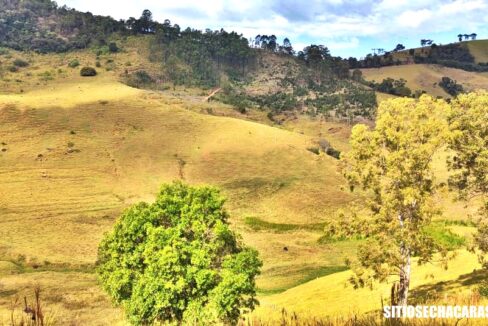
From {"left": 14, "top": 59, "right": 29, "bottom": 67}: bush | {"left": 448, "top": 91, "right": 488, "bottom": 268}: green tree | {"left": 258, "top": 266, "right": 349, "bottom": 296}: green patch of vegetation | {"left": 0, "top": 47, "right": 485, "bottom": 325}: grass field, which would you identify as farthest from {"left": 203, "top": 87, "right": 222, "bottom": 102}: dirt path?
{"left": 448, "top": 91, "right": 488, "bottom": 268}: green tree

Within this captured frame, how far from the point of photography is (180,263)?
2723 centimetres

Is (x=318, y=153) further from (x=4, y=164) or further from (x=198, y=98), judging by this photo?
(x=4, y=164)

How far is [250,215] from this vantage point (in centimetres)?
8025

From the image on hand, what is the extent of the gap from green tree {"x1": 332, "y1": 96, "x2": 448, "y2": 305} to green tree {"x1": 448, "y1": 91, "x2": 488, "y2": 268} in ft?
3.71

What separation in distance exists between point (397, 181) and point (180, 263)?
43.1 feet

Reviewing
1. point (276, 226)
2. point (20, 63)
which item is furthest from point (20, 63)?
point (276, 226)

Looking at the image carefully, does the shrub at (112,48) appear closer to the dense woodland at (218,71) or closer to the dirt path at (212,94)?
the dense woodland at (218,71)

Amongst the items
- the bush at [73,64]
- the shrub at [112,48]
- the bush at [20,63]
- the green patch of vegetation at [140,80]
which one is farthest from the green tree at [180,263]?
the shrub at [112,48]

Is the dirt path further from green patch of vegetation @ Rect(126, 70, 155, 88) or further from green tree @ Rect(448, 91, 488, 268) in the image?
green tree @ Rect(448, 91, 488, 268)

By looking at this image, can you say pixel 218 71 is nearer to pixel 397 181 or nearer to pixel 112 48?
pixel 112 48

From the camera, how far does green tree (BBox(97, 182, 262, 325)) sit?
26531mm

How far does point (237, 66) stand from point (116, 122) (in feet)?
311

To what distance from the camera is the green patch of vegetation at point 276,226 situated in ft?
245

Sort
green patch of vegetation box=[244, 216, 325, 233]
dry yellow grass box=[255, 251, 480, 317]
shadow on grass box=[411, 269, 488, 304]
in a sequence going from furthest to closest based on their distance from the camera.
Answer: green patch of vegetation box=[244, 216, 325, 233], dry yellow grass box=[255, 251, 480, 317], shadow on grass box=[411, 269, 488, 304]
